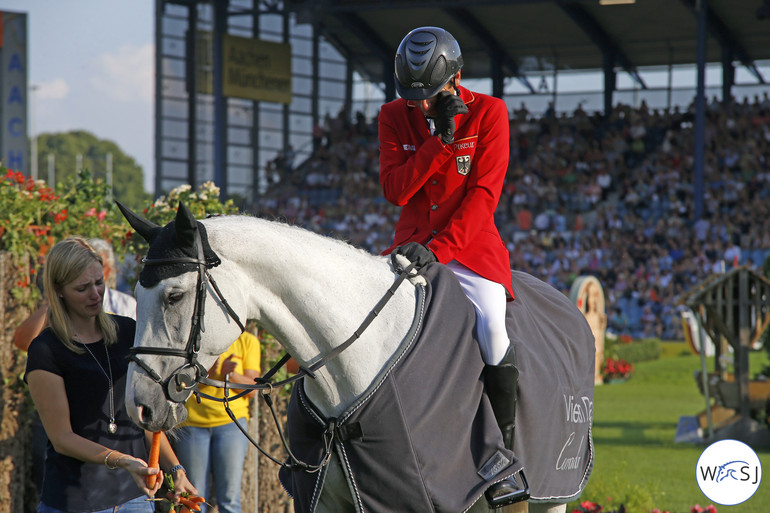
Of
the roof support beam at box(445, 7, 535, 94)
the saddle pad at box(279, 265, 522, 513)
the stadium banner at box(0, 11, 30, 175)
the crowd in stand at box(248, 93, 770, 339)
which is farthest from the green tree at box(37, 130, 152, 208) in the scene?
the saddle pad at box(279, 265, 522, 513)

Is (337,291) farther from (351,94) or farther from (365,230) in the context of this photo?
(351,94)

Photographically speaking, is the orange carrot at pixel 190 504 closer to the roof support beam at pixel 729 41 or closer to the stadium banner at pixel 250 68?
the stadium banner at pixel 250 68

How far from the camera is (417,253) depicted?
3.27 meters

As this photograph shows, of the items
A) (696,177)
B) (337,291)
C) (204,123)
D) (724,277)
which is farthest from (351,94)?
(337,291)

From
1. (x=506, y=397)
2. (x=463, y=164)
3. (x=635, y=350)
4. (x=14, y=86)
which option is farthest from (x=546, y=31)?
(x=506, y=397)

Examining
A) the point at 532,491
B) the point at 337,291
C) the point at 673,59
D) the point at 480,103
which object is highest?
the point at 673,59

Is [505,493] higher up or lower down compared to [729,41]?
lower down

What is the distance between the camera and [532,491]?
3506mm

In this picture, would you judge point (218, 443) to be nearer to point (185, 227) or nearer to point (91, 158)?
point (185, 227)

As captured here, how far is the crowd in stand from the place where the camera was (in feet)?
71.4

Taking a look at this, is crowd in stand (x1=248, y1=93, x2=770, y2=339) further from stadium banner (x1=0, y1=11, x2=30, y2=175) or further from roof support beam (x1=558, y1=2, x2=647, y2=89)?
stadium banner (x1=0, y1=11, x2=30, y2=175)

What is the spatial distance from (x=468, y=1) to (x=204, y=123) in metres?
9.24

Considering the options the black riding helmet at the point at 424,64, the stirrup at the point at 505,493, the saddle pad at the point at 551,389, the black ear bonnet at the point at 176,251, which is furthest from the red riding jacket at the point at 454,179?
the black ear bonnet at the point at 176,251

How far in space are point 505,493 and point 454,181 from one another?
1245 mm
